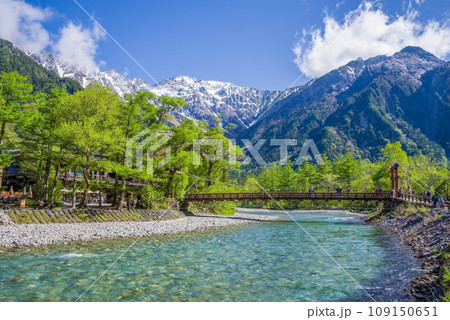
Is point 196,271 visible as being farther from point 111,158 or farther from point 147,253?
point 111,158

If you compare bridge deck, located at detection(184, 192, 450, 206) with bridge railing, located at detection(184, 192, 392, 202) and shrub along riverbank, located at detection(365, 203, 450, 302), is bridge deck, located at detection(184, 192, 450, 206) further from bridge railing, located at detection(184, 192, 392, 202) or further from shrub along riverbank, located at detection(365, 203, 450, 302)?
shrub along riverbank, located at detection(365, 203, 450, 302)

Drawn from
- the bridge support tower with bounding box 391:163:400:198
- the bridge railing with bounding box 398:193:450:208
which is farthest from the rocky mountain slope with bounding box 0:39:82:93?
the bridge railing with bounding box 398:193:450:208

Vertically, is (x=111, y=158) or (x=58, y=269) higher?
(x=111, y=158)

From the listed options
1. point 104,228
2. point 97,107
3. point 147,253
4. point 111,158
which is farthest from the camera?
point 111,158

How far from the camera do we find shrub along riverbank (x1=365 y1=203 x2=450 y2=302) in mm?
7293

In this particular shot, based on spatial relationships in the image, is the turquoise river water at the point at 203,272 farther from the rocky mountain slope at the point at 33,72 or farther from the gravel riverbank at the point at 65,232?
the rocky mountain slope at the point at 33,72

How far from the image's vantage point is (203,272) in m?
10.2

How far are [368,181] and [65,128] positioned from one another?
47386mm

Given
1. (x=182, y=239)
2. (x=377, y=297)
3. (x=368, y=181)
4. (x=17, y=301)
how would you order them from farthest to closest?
1. (x=368, y=181)
2. (x=182, y=239)
3. (x=377, y=297)
4. (x=17, y=301)

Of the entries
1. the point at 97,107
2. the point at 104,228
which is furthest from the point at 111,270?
the point at 97,107

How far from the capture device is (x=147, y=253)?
1310 centimetres

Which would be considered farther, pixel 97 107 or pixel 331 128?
pixel 331 128

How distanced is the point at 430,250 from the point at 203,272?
30.2 ft

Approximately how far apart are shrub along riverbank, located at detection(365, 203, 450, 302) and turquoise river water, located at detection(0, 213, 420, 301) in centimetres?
45
